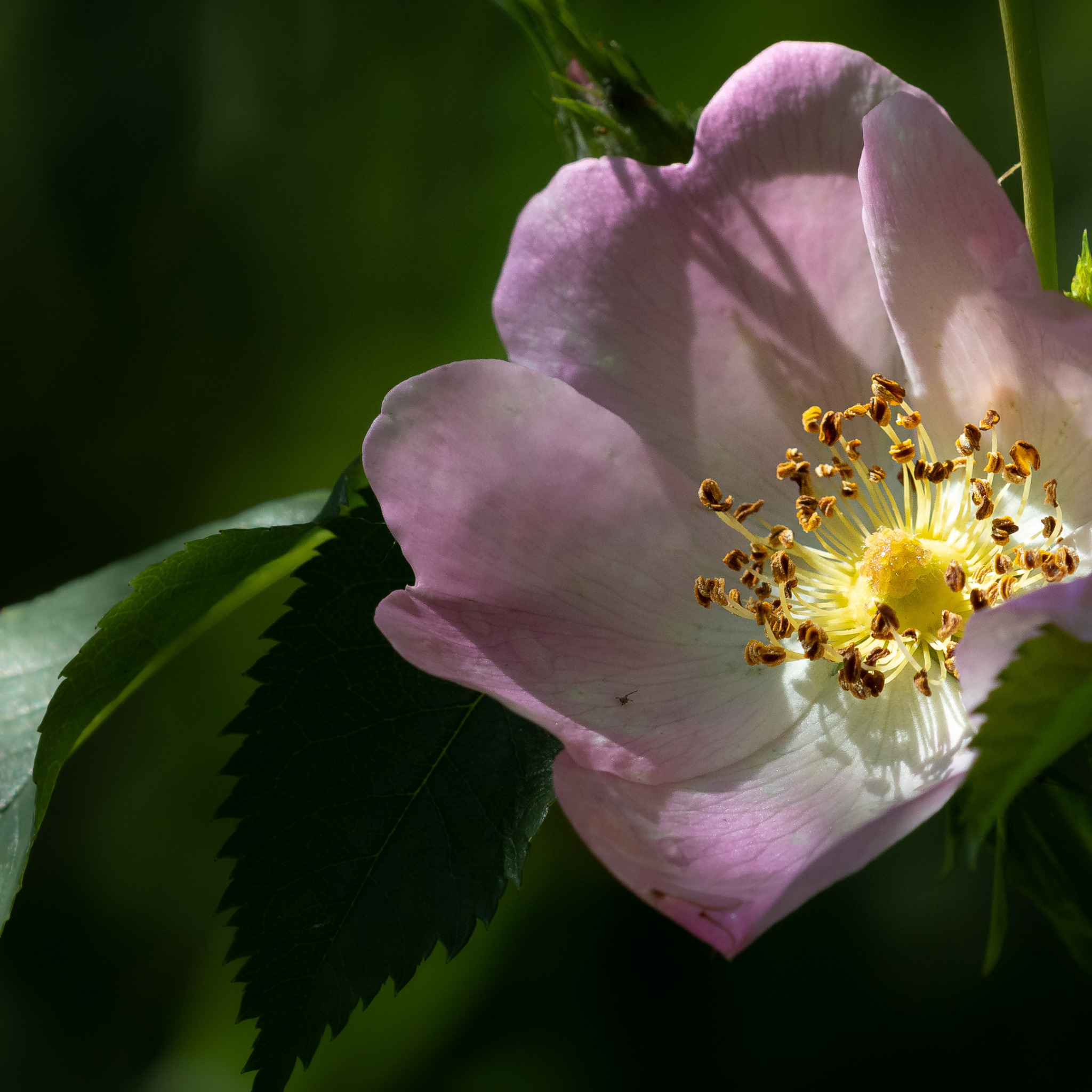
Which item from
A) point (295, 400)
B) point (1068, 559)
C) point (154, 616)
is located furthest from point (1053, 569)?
point (295, 400)

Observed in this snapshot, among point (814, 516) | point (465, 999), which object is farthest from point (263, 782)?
point (465, 999)

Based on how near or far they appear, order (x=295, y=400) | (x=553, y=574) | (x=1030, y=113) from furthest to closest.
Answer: (x=295, y=400) < (x=553, y=574) < (x=1030, y=113)

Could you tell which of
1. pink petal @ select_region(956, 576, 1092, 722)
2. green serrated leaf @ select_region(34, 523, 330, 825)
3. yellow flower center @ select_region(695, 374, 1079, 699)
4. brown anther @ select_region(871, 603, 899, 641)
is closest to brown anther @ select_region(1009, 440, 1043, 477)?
yellow flower center @ select_region(695, 374, 1079, 699)

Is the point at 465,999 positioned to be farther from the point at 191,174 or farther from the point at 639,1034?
the point at 191,174

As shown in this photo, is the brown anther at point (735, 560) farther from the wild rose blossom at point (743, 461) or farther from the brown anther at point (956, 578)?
the brown anther at point (956, 578)

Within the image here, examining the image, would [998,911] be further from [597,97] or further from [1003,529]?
[597,97]

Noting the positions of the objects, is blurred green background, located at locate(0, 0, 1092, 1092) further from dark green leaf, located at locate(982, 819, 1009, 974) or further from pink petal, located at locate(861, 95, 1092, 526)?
dark green leaf, located at locate(982, 819, 1009, 974)
